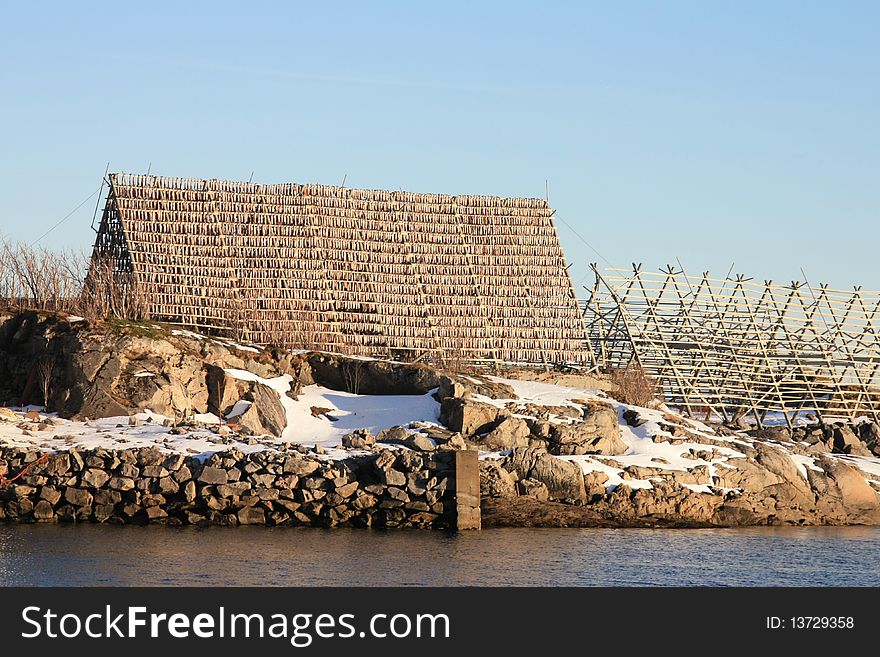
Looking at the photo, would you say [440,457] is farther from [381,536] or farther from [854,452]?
[854,452]

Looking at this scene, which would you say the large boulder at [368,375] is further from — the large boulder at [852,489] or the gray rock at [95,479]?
the large boulder at [852,489]

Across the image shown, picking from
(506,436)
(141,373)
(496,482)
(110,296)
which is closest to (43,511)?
(141,373)

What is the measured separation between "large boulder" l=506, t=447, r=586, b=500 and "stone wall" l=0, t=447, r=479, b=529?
204cm

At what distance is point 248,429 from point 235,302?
610 cm

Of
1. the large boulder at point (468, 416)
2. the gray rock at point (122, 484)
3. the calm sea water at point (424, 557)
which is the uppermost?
the large boulder at point (468, 416)

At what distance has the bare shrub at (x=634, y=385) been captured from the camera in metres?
35.6

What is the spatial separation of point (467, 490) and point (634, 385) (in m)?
9.95

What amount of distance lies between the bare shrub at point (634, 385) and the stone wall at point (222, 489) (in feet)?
30.0

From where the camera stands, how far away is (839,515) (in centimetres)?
3116

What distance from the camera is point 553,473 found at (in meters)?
29.0

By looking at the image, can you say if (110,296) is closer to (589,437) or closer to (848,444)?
(589,437)
